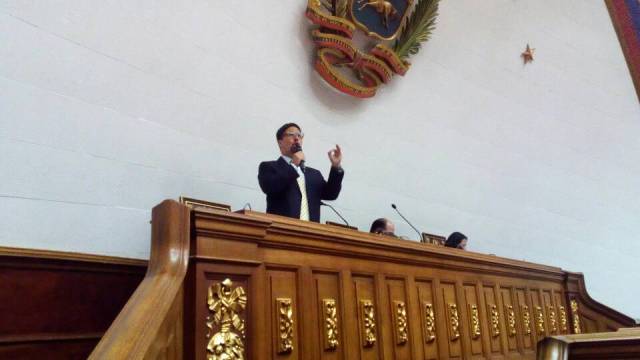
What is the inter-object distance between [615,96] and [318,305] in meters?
6.99

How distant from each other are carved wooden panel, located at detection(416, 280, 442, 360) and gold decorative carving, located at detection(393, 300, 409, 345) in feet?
0.46

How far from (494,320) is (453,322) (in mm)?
472

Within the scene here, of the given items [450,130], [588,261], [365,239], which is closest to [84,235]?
[365,239]

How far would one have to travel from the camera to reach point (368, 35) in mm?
4461

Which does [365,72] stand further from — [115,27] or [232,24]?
[115,27]

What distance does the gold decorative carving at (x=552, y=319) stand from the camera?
11.8 feet

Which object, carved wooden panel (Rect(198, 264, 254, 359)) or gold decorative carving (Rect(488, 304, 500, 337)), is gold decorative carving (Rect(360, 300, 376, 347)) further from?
gold decorative carving (Rect(488, 304, 500, 337))

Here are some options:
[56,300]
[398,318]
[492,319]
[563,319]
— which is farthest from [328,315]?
[563,319]

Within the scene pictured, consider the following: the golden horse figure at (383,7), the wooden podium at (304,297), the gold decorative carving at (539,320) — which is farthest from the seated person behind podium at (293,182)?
A: the golden horse figure at (383,7)

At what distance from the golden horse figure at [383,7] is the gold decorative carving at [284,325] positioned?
3280mm

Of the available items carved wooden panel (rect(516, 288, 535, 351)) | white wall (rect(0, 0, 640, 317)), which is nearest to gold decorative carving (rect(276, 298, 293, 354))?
white wall (rect(0, 0, 640, 317))

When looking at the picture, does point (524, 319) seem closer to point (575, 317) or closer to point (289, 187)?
point (575, 317)

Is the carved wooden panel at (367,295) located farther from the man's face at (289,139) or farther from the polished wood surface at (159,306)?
the man's face at (289,139)

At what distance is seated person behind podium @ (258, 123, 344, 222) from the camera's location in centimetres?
236
